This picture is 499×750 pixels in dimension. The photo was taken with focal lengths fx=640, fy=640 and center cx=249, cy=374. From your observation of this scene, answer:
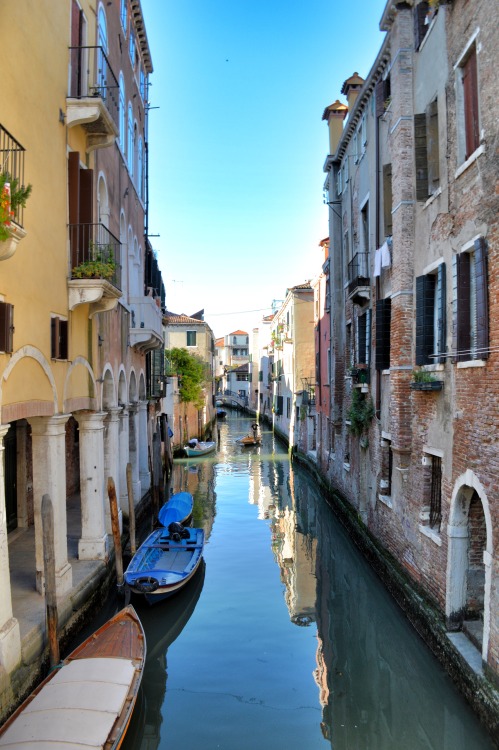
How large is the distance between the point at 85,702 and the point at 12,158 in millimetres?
5416

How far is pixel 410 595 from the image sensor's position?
362 inches

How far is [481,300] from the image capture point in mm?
6902

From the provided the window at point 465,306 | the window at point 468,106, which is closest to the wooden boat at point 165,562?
the window at point 465,306

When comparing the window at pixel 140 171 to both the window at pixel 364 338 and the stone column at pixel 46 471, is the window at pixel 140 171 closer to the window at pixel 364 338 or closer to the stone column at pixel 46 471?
the window at pixel 364 338

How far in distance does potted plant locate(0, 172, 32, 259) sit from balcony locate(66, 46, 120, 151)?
146 inches

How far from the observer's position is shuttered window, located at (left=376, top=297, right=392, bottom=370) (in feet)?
37.4

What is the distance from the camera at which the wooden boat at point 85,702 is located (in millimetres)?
5379

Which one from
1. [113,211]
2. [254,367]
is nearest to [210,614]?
[113,211]

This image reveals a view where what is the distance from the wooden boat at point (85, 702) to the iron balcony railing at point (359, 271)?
8.63 m

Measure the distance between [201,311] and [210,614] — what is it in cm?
4475

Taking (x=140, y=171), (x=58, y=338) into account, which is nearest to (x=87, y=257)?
(x=58, y=338)

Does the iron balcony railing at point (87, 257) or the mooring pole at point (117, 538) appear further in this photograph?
the mooring pole at point (117, 538)

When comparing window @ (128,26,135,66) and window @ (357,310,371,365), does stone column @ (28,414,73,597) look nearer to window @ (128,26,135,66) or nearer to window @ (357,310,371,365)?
window @ (357,310,371,365)

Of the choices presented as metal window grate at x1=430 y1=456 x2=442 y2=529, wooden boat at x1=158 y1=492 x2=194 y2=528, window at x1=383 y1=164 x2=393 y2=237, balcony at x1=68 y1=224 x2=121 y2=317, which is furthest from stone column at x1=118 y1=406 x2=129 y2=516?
metal window grate at x1=430 y1=456 x2=442 y2=529
